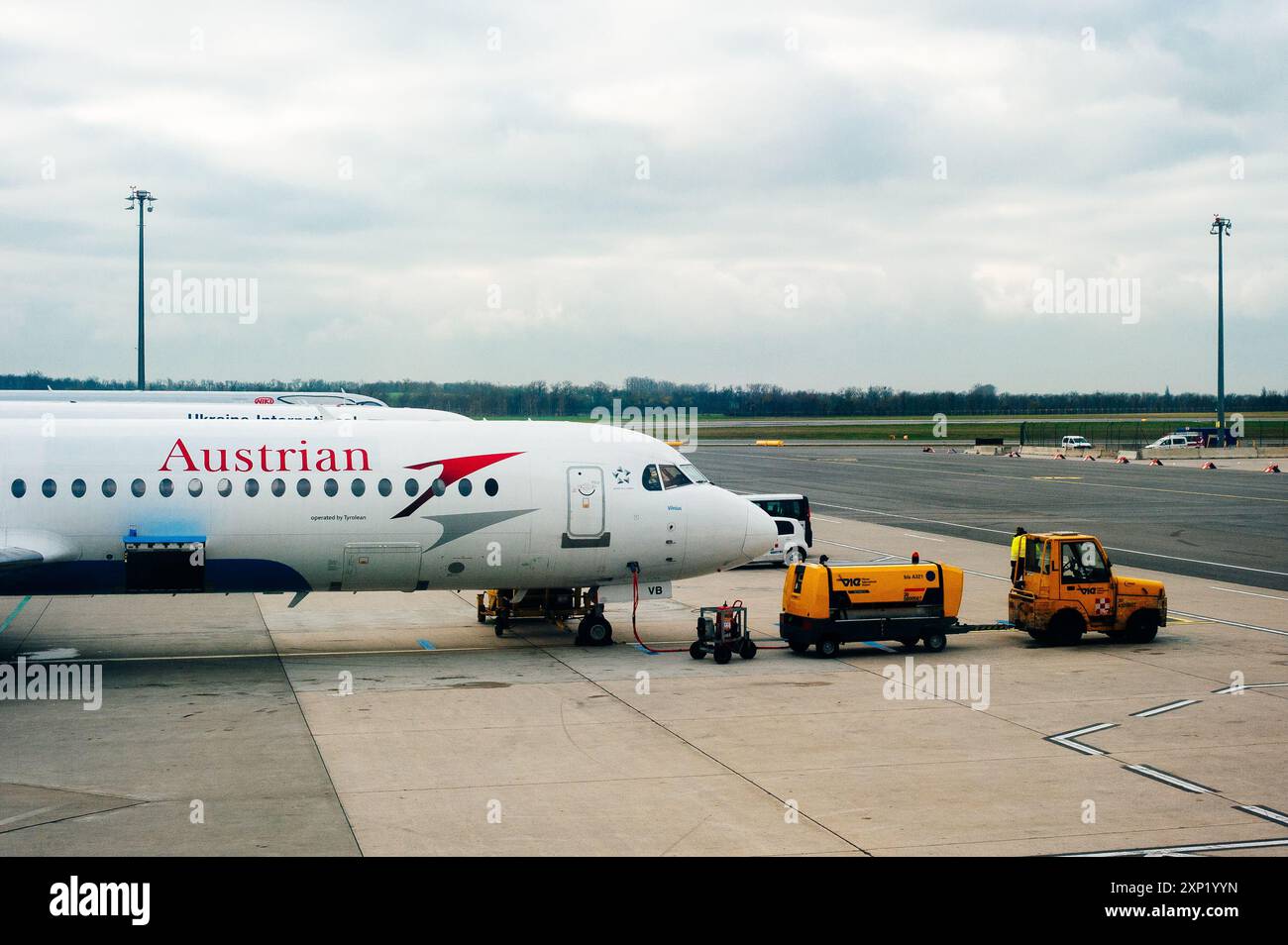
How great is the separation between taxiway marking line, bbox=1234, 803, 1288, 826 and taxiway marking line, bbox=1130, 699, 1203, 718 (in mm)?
4928

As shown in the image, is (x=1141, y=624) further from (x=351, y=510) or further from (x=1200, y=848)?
(x=351, y=510)

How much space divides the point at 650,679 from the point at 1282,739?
10539 mm

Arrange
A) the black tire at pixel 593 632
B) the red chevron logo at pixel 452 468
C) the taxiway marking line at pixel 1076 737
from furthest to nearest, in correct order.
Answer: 1. the black tire at pixel 593 632
2. the red chevron logo at pixel 452 468
3. the taxiway marking line at pixel 1076 737

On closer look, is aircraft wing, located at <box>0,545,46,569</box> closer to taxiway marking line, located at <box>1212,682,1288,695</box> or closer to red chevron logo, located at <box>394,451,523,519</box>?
red chevron logo, located at <box>394,451,523,519</box>

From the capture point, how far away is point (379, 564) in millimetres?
25203

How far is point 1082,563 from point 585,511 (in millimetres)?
10937

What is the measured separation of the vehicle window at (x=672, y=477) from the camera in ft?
88.2

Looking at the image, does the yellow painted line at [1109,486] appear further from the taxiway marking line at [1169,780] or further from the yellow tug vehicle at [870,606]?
the taxiway marking line at [1169,780]

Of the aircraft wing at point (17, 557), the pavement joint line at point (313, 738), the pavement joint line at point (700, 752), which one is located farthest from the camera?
the aircraft wing at point (17, 557)

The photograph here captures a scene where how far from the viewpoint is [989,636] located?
91.1 ft

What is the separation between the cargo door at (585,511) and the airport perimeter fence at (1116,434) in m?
93.6

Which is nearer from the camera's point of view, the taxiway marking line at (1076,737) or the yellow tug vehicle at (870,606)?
the taxiway marking line at (1076,737)
